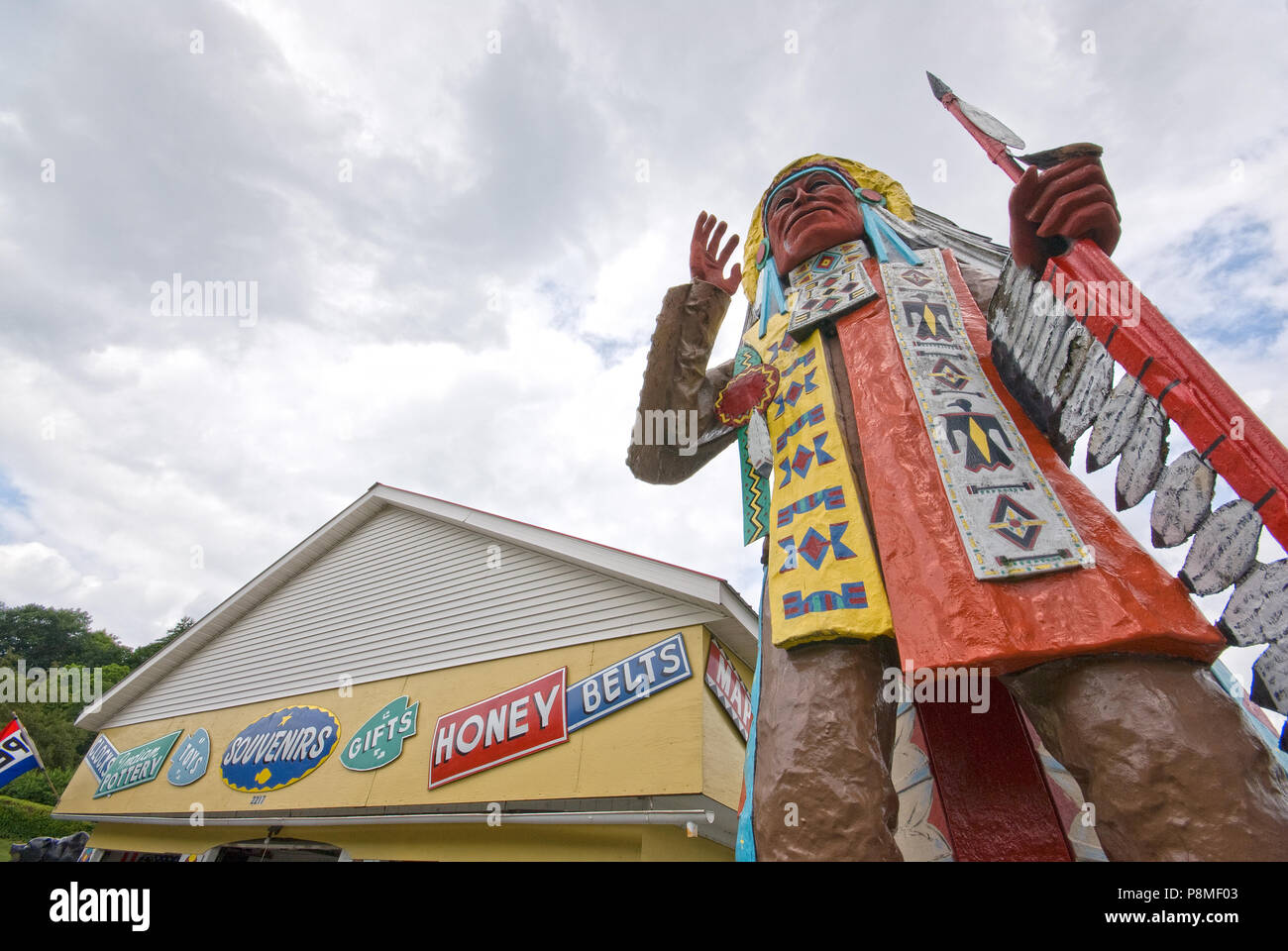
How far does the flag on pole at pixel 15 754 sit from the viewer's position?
854 cm

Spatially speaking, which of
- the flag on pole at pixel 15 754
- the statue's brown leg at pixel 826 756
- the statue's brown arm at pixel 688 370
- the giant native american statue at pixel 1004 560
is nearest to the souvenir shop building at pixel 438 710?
the flag on pole at pixel 15 754

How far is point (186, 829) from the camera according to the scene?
→ 8047 mm

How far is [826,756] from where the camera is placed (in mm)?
2059

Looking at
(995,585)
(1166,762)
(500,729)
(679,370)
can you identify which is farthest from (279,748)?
(1166,762)

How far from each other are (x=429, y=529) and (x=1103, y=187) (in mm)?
8012

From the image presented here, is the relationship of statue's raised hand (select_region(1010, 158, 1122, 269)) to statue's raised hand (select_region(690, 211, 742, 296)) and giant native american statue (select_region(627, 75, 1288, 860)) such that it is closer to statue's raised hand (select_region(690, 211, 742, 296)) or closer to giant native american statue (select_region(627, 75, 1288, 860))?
giant native american statue (select_region(627, 75, 1288, 860))

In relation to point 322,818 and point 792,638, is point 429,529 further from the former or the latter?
point 792,638

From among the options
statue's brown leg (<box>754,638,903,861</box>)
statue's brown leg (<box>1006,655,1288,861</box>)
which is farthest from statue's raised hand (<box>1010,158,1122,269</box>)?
statue's brown leg (<box>754,638,903,861</box>)

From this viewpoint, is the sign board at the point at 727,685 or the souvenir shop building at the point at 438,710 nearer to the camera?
the souvenir shop building at the point at 438,710

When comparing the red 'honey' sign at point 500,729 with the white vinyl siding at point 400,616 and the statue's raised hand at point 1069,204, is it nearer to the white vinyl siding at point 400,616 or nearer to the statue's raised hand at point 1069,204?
the white vinyl siding at point 400,616

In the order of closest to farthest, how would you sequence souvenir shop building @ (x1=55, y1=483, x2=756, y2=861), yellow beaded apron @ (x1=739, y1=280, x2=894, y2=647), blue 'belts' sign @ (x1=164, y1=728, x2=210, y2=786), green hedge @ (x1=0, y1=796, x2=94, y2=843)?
yellow beaded apron @ (x1=739, y1=280, x2=894, y2=647), souvenir shop building @ (x1=55, y1=483, x2=756, y2=861), blue 'belts' sign @ (x1=164, y1=728, x2=210, y2=786), green hedge @ (x1=0, y1=796, x2=94, y2=843)

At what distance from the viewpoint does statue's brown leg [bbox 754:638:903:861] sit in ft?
6.31

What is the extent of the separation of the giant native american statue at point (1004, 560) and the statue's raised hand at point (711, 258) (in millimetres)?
476
